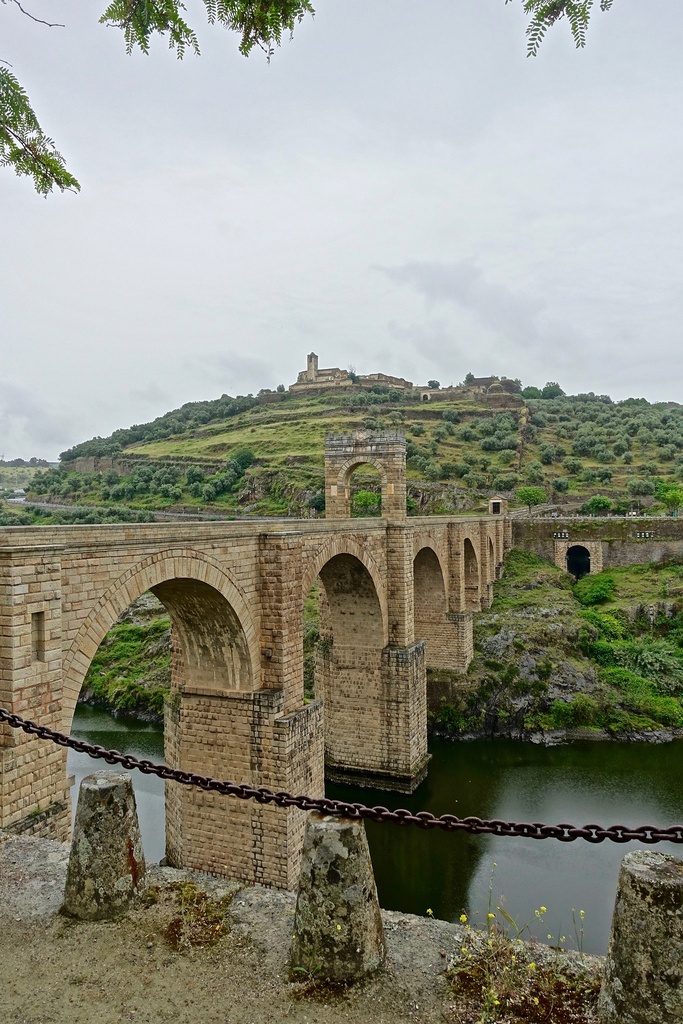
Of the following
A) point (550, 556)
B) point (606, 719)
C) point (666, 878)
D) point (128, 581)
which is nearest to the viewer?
point (666, 878)

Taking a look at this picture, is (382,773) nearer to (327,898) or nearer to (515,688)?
(515,688)

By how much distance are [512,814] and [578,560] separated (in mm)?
25886

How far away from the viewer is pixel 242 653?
12555 mm

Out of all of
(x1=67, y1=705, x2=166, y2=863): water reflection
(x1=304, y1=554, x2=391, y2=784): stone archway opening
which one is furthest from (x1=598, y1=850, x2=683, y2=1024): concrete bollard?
(x1=304, y1=554, x2=391, y2=784): stone archway opening

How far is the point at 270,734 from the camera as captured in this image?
12.4 metres

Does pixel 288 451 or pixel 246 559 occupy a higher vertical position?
pixel 288 451

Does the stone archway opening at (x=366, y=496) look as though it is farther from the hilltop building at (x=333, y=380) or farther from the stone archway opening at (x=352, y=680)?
the hilltop building at (x=333, y=380)

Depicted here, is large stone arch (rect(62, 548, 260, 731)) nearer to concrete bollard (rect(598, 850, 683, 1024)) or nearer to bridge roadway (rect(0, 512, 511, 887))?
bridge roadway (rect(0, 512, 511, 887))

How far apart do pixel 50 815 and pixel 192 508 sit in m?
41.9

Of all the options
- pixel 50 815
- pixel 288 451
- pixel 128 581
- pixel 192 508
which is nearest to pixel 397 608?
pixel 128 581

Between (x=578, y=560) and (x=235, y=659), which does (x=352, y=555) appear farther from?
(x=578, y=560)

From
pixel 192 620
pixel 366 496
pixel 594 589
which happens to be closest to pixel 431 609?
pixel 594 589

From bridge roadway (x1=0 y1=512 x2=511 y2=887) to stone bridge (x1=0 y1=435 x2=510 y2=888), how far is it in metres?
0.03

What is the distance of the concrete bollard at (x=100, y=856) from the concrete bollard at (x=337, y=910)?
980mm
